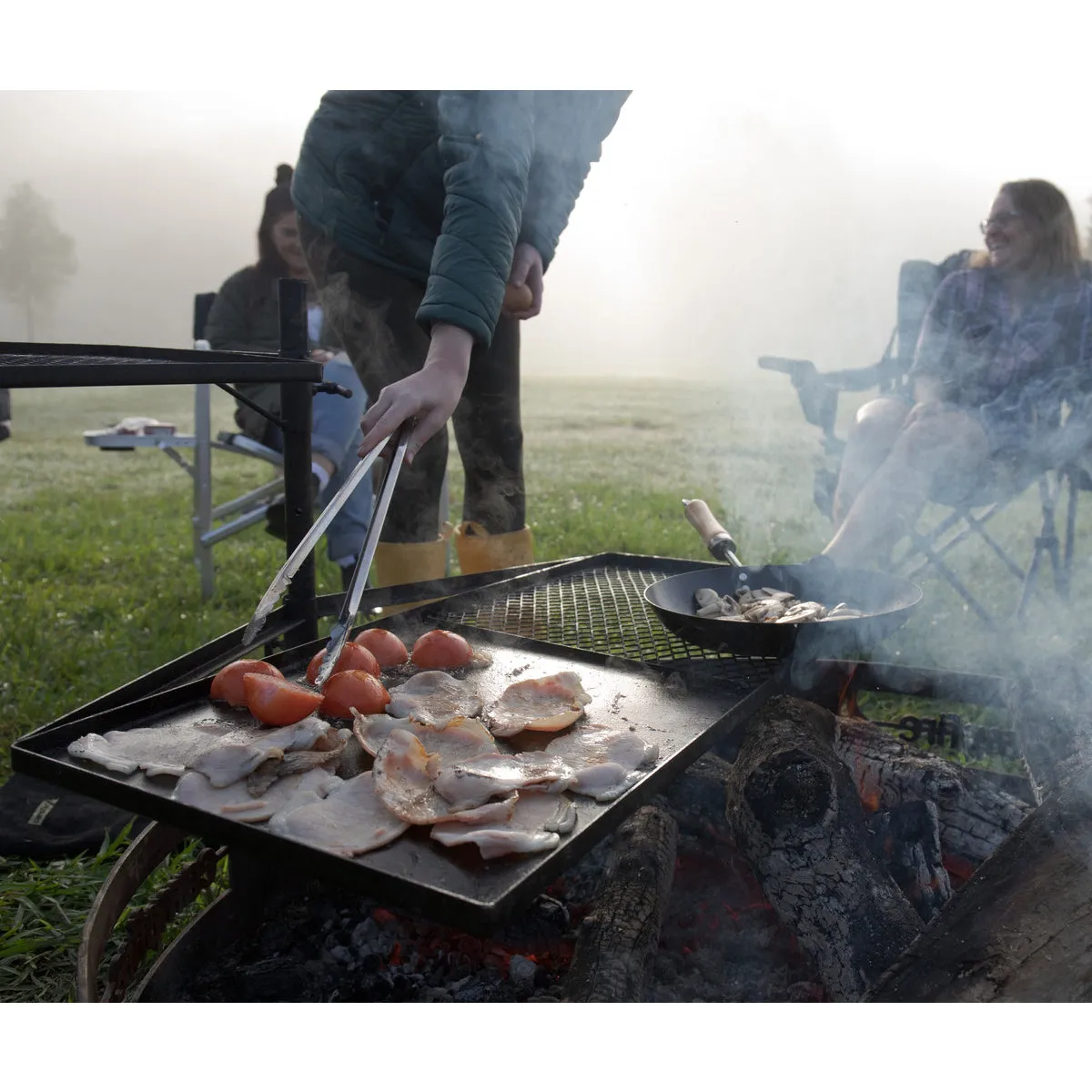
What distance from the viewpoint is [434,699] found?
204 cm

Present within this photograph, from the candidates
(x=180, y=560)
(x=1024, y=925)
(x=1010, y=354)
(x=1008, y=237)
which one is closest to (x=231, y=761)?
(x=1024, y=925)

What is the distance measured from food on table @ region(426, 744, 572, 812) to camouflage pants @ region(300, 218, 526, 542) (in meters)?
1.54

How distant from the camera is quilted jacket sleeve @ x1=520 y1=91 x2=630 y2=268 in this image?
2.98m

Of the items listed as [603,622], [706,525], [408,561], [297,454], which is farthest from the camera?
[408,561]

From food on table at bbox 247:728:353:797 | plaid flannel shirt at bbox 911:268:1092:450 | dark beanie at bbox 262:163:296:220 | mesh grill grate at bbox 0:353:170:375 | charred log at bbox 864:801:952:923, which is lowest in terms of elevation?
charred log at bbox 864:801:952:923

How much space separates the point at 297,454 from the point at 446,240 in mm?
676

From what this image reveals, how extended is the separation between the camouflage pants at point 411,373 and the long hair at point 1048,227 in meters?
2.76

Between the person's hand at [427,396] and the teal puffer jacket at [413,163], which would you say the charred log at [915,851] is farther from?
the teal puffer jacket at [413,163]

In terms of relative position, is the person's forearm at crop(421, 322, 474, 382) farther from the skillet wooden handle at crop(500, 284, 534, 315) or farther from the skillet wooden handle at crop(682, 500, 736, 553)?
the skillet wooden handle at crop(682, 500, 736, 553)

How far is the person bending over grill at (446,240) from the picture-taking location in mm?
2396

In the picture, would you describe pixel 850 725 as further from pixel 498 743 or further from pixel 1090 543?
pixel 1090 543

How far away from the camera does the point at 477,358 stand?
3.25m

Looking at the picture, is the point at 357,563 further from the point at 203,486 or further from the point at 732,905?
the point at 203,486

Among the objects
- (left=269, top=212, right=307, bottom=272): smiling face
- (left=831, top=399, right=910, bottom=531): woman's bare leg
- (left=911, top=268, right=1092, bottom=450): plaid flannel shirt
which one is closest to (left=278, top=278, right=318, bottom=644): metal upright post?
(left=831, top=399, right=910, bottom=531): woman's bare leg
